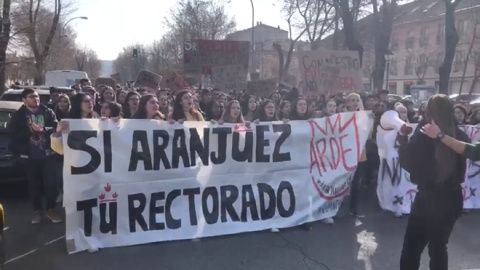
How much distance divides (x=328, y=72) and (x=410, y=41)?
1995 inches

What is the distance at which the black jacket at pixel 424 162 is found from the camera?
134 inches

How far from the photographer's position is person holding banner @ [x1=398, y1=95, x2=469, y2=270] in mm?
3406

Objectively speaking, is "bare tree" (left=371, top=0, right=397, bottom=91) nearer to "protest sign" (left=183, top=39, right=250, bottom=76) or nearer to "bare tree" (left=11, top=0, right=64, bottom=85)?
"protest sign" (left=183, top=39, right=250, bottom=76)

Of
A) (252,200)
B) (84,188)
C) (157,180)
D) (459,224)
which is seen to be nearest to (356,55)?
(459,224)

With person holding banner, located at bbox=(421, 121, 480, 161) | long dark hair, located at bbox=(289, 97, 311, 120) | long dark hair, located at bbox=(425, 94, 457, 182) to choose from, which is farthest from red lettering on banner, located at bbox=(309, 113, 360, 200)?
person holding banner, located at bbox=(421, 121, 480, 161)

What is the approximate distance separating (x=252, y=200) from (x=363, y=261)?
1.44 meters

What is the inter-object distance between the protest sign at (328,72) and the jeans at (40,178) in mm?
5963

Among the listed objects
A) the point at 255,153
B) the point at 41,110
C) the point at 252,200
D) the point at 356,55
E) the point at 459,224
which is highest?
the point at 356,55

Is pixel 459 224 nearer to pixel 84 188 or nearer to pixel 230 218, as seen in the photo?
pixel 230 218

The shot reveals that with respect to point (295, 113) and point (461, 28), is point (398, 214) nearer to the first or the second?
point (295, 113)

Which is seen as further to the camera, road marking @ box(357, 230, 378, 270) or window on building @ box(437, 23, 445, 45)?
window on building @ box(437, 23, 445, 45)

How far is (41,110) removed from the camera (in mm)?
6035

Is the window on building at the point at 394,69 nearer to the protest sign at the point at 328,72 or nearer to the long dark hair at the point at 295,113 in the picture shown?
the protest sign at the point at 328,72

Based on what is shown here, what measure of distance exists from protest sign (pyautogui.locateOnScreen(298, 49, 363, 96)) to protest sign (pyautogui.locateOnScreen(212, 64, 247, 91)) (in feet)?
8.34
